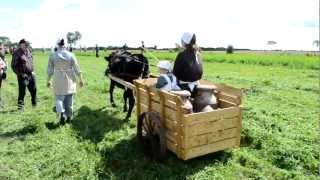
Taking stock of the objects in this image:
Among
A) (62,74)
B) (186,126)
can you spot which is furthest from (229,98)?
(62,74)

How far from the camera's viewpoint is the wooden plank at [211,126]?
19.5 ft

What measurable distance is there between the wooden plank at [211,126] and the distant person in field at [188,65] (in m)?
0.89

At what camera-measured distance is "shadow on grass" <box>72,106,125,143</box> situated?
8.54m

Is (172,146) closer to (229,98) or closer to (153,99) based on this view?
(153,99)

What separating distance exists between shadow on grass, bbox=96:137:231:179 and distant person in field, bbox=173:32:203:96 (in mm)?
1192

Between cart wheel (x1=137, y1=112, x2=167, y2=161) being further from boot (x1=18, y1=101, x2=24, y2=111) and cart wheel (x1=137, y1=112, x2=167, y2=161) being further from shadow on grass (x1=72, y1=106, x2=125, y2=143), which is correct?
boot (x1=18, y1=101, x2=24, y2=111)

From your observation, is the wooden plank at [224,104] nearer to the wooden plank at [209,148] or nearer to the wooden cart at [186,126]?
the wooden cart at [186,126]

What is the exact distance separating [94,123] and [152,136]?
3131 mm

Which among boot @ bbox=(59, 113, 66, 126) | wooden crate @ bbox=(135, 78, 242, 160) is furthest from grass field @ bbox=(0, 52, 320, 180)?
wooden crate @ bbox=(135, 78, 242, 160)

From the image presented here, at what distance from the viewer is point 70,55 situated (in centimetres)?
918

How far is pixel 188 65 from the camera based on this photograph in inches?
262

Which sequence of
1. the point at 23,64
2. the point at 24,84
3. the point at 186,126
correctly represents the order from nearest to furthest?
1. the point at 186,126
2. the point at 23,64
3. the point at 24,84

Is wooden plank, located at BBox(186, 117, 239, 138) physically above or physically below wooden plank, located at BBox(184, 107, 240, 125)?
below

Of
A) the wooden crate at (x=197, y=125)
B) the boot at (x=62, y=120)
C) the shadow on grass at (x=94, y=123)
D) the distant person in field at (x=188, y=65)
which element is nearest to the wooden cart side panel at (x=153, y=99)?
the wooden crate at (x=197, y=125)
